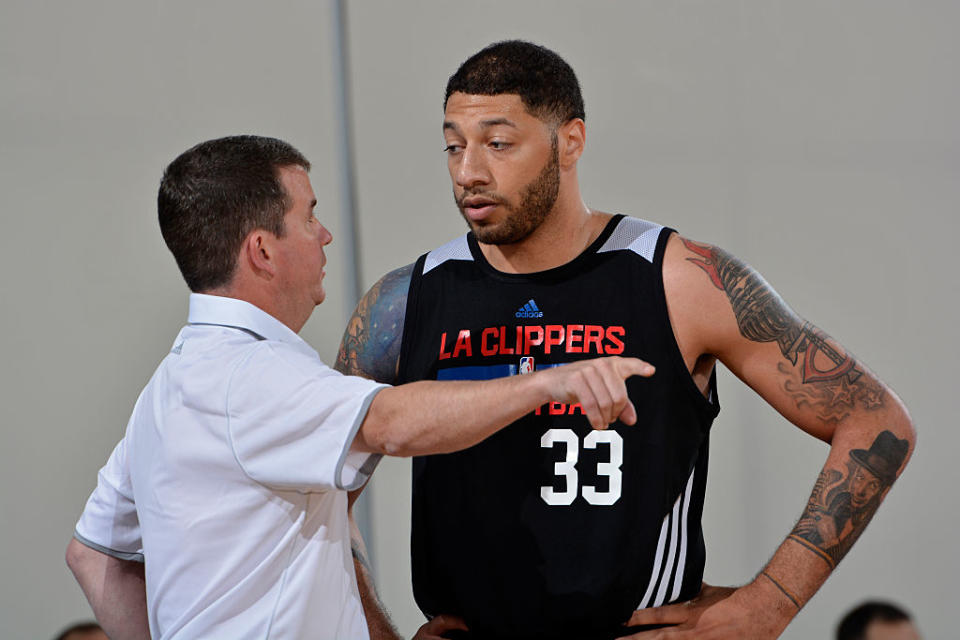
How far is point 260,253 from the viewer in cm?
138

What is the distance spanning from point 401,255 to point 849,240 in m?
1.34

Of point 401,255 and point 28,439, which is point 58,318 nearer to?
point 28,439

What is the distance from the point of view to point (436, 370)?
5.86 feet

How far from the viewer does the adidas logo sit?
1767 millimetres

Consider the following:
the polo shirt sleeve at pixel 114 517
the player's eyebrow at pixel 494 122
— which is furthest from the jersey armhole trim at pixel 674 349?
the polo shirt sleeve at pixel 114 517

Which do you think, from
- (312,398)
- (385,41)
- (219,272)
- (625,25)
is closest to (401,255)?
(385,41)

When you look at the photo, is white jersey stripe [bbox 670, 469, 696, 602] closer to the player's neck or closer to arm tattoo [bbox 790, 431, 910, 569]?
arm tattoo [bbox 790, 431, 910, 569]

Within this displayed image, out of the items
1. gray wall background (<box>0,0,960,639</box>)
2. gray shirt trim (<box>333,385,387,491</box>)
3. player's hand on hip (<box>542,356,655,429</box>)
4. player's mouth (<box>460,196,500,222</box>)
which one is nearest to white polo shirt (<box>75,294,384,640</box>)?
gray shirt trim (<box>333,385,387,491</box>)

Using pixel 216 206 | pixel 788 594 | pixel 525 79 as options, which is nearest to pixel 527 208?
pixel 525 79

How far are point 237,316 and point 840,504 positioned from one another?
107 centimetres

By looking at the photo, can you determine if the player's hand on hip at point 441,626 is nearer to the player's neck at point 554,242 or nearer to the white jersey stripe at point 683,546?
the white jersey stripe at point 683,546

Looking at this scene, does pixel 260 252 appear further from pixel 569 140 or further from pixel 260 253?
pixel 569 140

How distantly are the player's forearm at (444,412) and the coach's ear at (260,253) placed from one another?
0.31 meters

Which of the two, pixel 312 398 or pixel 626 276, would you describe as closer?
pixel 312 398
